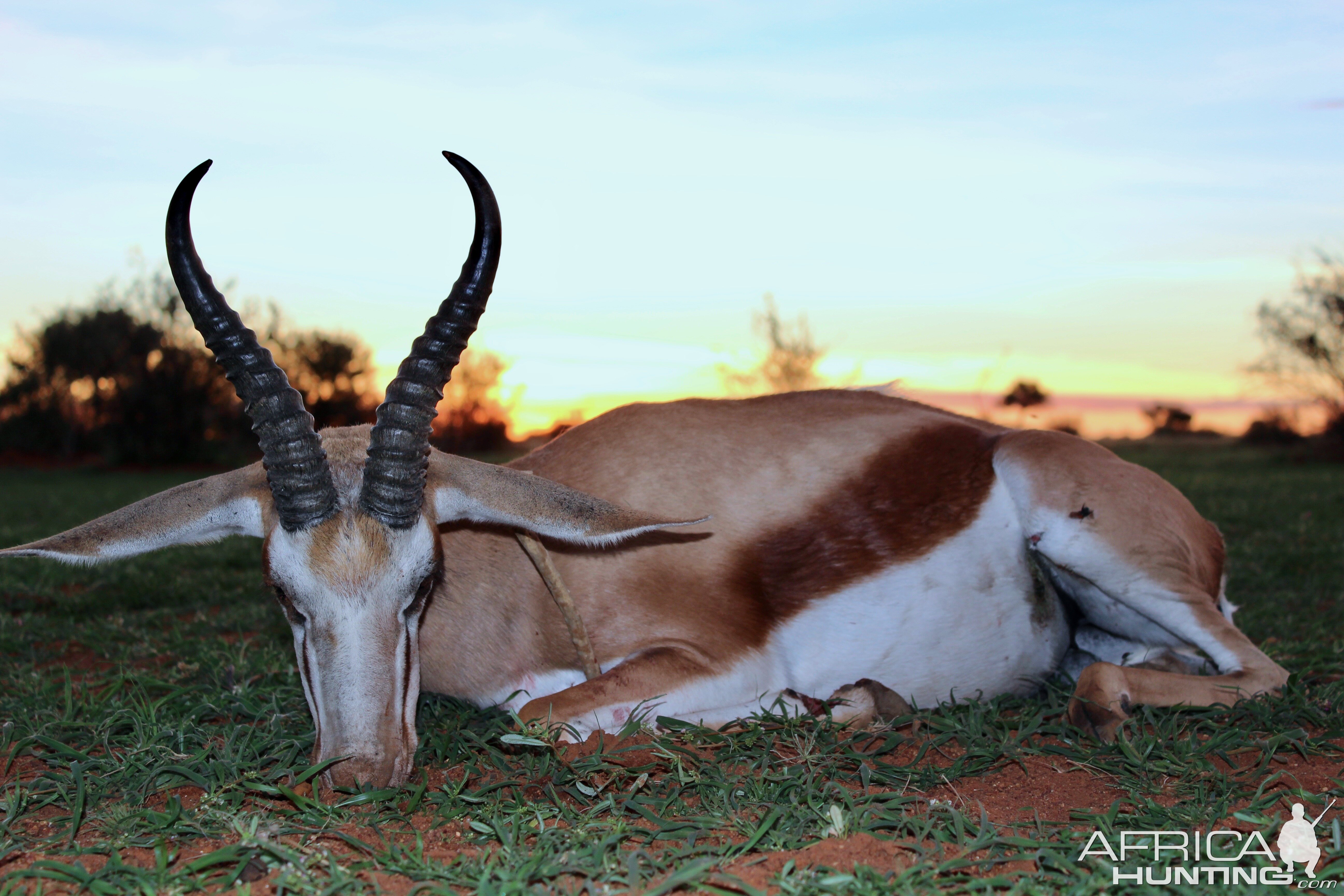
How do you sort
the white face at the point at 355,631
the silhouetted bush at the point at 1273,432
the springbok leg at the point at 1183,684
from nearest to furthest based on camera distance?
the white face at the point at 355,631 < the springbok leg at the point at 1183,684 < the silhouetted bush at the point at 1273,432

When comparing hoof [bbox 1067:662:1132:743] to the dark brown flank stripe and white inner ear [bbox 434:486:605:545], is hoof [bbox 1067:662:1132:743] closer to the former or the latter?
the dark brown flank stripe

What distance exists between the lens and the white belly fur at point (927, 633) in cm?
426

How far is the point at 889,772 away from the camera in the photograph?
11.2 ft

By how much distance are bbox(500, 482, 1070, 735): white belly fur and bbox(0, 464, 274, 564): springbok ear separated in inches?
52.0

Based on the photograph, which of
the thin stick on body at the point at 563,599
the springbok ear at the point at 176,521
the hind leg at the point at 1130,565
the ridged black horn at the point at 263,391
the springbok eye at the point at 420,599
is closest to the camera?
the ridged black horn at the point at 263,391

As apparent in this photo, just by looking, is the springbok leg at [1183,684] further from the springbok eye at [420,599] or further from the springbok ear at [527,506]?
the springbok eye at [420,599]

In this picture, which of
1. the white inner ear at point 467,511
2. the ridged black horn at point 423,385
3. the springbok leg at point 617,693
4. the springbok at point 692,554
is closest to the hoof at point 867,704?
the springbok at point 692,554

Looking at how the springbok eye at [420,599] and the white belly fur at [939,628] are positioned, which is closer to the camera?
the springbok eye at [420,599]

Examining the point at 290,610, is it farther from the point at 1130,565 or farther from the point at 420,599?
the point at 1130,565

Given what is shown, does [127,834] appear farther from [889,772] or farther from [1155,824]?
[1155,824]

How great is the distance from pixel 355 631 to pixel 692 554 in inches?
62.6

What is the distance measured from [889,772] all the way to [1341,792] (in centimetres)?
150

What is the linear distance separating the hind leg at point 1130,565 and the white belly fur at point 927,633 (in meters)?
0.15

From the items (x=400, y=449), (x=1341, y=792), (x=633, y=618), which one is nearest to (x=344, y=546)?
(x=400, y=449)
